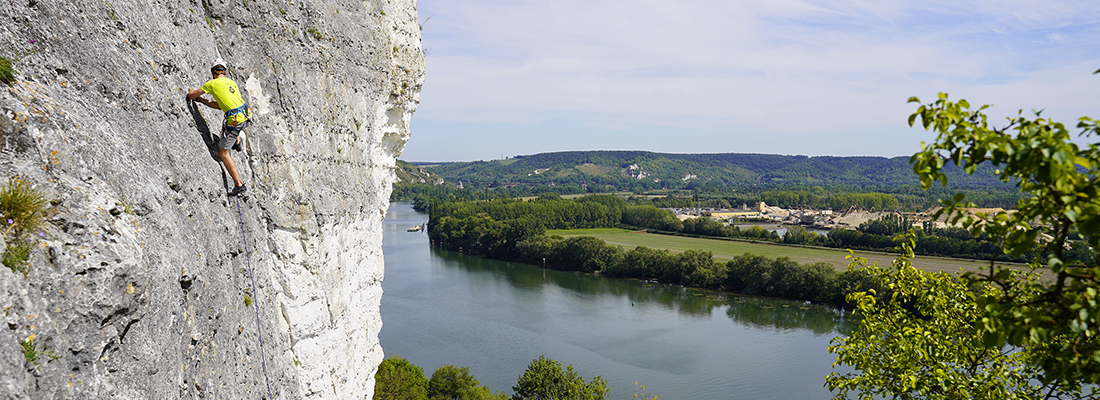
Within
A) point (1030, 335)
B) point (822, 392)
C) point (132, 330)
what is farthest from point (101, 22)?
point (822, 392)

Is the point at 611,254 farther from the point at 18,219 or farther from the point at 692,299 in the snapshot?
the point at 18,219

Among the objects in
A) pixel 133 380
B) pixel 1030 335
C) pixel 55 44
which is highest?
pixel 55 44

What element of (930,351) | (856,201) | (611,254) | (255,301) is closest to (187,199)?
(255,301)

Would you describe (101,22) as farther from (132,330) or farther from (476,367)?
(476,367)

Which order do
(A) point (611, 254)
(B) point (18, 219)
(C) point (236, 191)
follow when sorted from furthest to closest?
(A) point (611, 254)
(C) point (236, 191)
(B) point (18, 219)

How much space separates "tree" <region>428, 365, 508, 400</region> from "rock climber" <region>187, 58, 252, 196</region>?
1683cm

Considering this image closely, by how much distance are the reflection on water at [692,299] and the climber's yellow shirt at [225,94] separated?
3342cm

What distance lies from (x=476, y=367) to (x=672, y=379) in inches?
333

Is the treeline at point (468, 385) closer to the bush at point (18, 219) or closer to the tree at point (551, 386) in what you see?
the tree at point (551, 386)

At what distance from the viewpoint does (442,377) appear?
2133 cm

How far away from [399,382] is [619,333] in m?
15.1

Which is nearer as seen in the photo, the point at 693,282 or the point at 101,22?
the point at 101,22

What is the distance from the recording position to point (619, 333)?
32.6 meters

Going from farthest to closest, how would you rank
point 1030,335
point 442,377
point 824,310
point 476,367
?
point 824,310
point 476,367
point 442,377
point 1030,335
